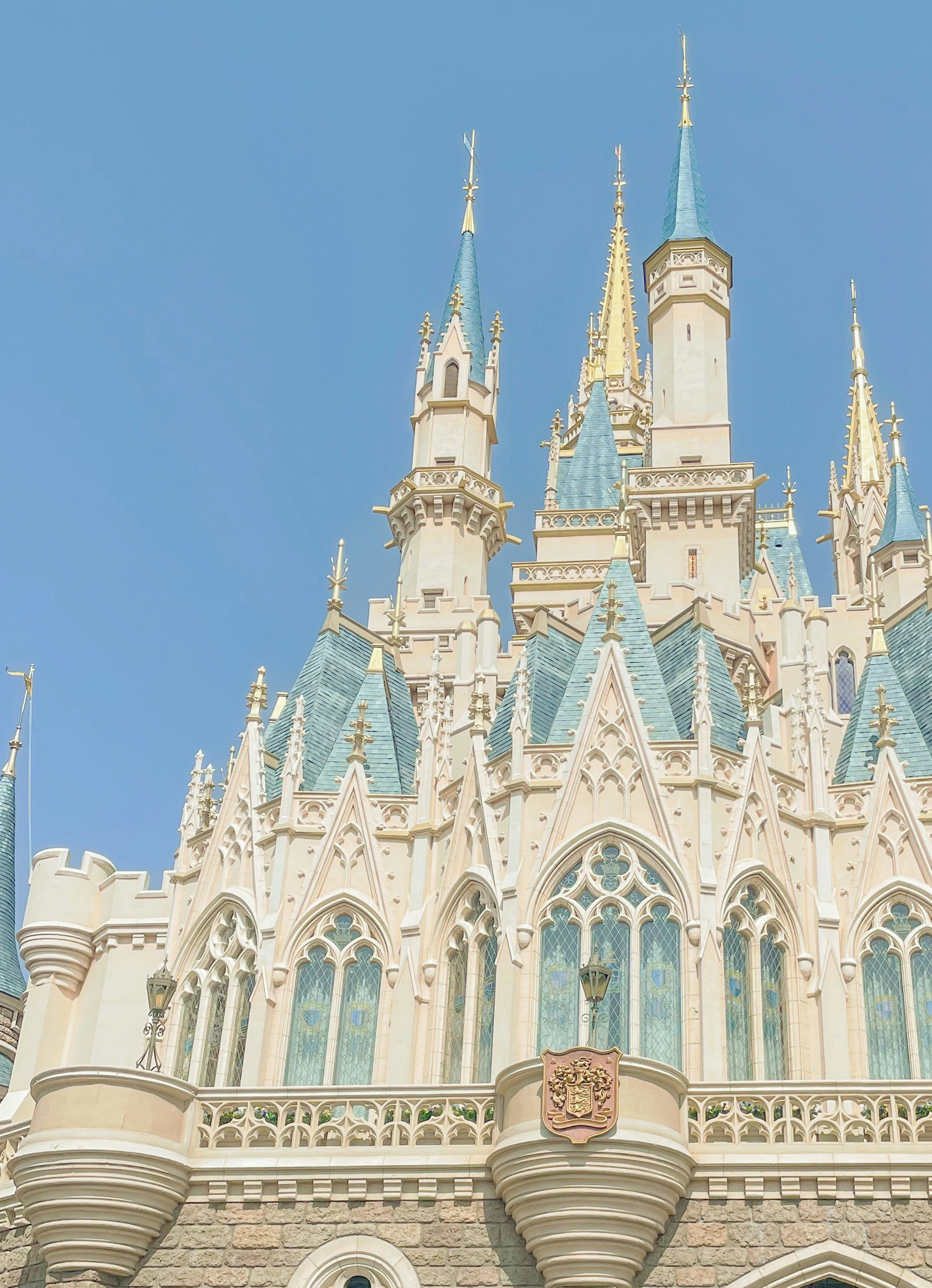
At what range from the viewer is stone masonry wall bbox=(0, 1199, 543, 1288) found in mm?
19328

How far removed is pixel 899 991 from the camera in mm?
25219

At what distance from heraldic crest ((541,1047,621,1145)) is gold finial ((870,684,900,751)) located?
991 centimetres

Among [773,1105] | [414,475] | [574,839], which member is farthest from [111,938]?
[414,475]

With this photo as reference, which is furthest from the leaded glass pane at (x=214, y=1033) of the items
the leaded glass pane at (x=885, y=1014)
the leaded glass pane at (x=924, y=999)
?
the leaded glass pane at (x=924, y=999)

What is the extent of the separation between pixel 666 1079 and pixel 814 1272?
8.69 ft

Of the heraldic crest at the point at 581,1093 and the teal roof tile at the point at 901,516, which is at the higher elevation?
the teal roof tile at the point at 901,516

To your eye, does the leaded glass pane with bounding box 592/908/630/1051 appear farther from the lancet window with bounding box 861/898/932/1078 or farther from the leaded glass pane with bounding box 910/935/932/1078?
the leaded glass pane with bounding box 910/935/932/1078

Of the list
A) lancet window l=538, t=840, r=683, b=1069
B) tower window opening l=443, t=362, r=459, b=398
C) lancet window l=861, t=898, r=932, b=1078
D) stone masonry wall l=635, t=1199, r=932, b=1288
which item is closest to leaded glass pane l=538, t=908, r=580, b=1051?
lancet window l=538, t=840, r=683, b=1069

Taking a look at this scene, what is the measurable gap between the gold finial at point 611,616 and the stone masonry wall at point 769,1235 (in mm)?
10518

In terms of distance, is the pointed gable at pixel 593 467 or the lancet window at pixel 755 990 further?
the pointed gable at pixel 593 467

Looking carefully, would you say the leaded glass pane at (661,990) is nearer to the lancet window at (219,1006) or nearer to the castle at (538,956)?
the castle at (538,956)

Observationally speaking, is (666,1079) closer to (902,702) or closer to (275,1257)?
(275,1257)

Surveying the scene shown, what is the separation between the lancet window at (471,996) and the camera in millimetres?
24906

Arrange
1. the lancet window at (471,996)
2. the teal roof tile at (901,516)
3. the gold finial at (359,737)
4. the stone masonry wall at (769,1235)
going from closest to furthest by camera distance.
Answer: the stone masonry wall at (769,1235)
the lancet window at (471,996)
the gold finial at (359,737)
the teal roof tile at (901,516)
